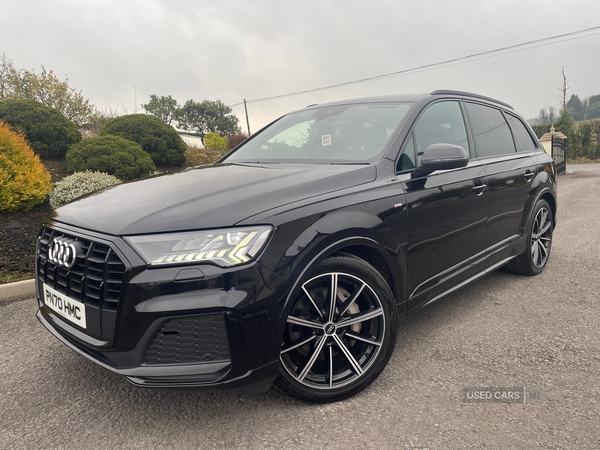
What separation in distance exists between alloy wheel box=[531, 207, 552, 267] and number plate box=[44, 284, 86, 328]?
12.8ft

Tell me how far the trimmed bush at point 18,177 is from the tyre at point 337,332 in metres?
4.82

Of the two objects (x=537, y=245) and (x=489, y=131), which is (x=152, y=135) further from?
(x=537, y=245)

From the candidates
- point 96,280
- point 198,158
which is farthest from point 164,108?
point 96,280

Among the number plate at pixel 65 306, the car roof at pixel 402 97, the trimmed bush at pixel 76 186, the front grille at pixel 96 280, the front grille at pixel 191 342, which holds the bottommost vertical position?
the front grille at pixel 191 342

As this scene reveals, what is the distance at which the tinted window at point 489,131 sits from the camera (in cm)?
349

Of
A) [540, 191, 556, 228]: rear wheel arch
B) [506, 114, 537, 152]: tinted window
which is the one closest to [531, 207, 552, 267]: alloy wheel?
[540, 191, 556, 228]: rear wheel arch

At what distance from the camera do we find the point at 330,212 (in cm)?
216

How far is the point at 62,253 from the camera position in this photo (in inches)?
82.2

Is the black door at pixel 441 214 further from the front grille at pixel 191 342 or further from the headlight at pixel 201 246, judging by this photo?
the front grille at pixel 191 342

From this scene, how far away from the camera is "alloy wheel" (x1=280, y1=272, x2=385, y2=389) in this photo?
2.11 meters

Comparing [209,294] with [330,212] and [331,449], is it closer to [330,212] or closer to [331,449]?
[330,212]

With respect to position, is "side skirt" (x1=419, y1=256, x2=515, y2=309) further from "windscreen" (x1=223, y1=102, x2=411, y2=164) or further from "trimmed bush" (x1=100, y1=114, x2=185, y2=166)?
"trimmed bush" (x1=100, y1=114, x2=185, y2=166)

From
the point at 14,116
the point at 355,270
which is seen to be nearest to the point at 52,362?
the point at 355,270

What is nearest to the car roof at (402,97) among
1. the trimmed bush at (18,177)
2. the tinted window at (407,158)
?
the tinted window at (407,158)
